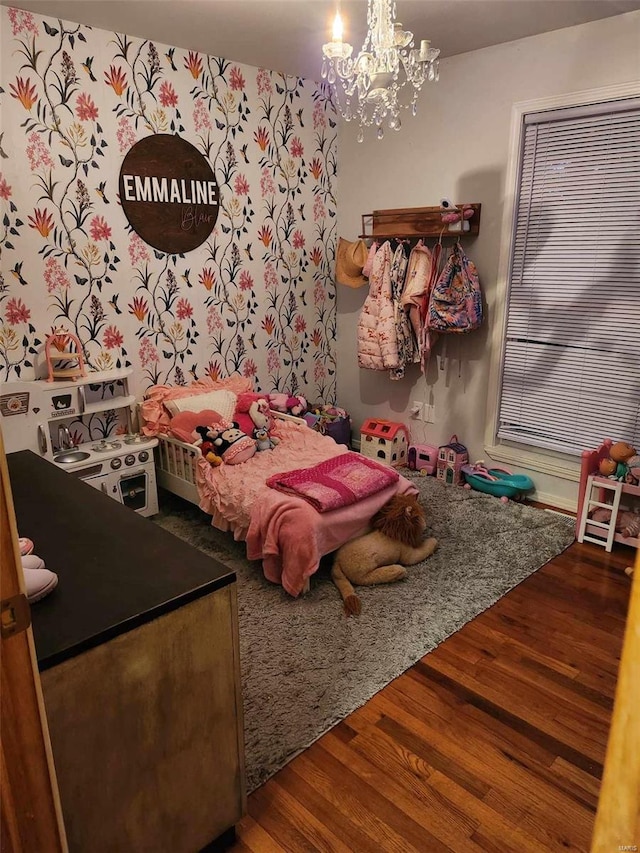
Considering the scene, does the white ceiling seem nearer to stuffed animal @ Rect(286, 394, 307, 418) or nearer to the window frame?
the window frame

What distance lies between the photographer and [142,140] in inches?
133

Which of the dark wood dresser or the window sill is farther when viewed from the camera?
the window sill

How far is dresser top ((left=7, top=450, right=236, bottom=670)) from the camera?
1.20 metres

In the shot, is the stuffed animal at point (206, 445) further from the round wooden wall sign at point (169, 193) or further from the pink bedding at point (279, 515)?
the round wooden wall sign at point (169, 193)

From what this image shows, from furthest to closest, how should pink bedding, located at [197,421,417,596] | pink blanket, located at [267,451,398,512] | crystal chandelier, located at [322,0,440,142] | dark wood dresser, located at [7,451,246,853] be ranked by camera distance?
pink blanket, located at [267,451,398,512], pink bedding, located at [197,421,417,596], crystal chandelier, located at [322,0,440,142], dark wood dresser, located at [7,451,246,853]

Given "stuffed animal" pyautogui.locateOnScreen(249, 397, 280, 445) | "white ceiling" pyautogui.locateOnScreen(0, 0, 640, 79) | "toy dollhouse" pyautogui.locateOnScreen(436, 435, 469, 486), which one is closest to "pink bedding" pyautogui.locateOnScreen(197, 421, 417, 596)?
"stuffed animal" pyautogui.locateOnScreen(249, 397, 280, 445)

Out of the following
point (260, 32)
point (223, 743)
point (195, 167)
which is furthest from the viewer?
point (195, 167)

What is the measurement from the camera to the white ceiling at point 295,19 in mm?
2809

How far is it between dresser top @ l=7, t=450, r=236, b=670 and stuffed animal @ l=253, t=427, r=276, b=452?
1646mm

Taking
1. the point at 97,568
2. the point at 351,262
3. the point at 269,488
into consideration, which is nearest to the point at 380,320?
the point at 351,262

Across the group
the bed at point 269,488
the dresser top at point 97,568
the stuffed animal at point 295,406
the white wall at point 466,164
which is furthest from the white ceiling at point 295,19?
the dresser top at point 97,568

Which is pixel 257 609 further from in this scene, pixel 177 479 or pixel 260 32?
pixel 260 32

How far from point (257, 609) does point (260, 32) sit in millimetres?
3005

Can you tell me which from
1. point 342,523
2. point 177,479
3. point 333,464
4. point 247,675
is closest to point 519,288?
point 333,464
